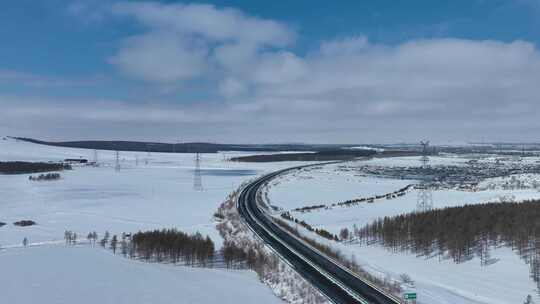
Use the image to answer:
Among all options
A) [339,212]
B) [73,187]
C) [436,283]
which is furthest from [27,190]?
[436,283]

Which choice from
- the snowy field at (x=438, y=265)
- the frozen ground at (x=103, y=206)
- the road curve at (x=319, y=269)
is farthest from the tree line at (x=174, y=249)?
the snowy field at (x=438, y=265)

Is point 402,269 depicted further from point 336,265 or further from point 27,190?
point 27,190

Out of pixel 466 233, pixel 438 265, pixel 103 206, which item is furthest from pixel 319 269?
pixel 103 206

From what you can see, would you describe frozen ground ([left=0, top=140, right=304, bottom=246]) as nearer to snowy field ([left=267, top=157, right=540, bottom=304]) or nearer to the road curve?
the road curve

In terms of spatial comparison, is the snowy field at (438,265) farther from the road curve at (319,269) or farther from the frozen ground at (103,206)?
the frozen ground at (103,206)

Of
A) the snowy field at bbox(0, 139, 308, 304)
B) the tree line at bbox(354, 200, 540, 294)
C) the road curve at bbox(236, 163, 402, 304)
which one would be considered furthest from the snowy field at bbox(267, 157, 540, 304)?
the snowy field at bbox(0, 139, 308, 304)

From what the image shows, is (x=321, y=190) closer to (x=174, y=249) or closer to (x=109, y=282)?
(x=174, y=249)
